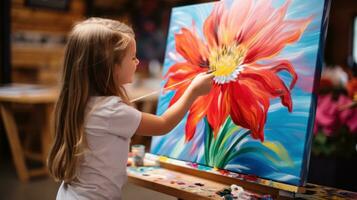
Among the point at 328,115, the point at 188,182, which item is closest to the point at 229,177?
the point at 188,182

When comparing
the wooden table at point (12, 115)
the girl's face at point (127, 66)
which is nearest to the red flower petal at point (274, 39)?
the girl's face at point (127, 66)

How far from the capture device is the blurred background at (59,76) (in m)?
1.89

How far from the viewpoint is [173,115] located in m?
1.12

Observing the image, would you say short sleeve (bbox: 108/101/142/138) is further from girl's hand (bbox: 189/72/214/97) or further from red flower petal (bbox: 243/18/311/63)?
red flower petal (bbox: 243/18/311/63)

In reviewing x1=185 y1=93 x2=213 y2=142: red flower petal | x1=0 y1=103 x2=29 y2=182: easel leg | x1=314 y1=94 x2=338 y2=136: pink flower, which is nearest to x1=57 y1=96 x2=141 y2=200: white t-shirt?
x1=185 y1=93 x2=213 y2=142: red flower petal

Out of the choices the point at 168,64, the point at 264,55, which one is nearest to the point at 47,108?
the point at 168,64

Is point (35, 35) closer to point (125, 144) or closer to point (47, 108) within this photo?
point (47, 108)

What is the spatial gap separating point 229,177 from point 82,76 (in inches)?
20.4

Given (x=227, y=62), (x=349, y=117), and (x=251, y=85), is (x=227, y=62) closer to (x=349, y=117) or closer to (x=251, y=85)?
(x=251, y=85)

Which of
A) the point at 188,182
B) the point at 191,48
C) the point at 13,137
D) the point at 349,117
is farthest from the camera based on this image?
the point at 13,137

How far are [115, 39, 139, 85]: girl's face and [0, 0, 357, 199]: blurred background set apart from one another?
375 mm

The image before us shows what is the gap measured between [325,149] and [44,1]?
3097 mm

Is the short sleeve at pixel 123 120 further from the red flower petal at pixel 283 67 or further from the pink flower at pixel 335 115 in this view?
the pink flower at pixel 335 115

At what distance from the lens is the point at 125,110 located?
3.48 ft
